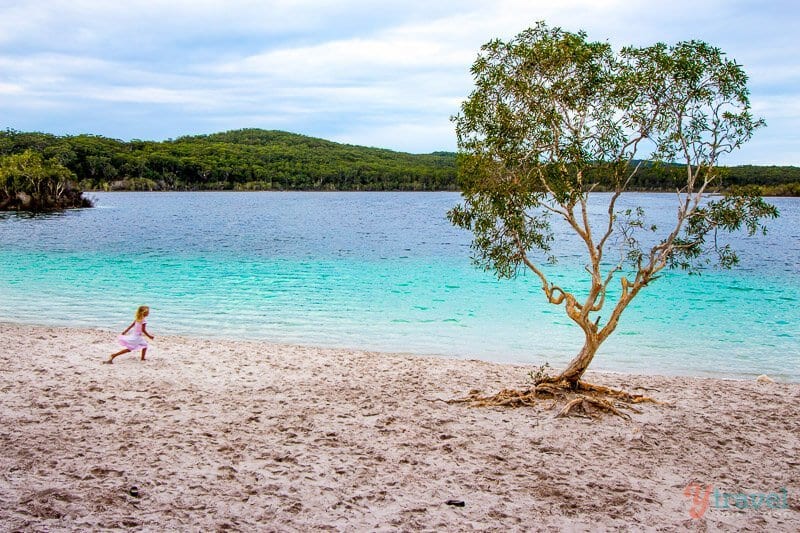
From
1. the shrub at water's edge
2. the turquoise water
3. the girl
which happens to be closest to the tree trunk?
the turquoise water

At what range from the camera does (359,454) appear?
755 centimetres

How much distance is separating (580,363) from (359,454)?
422cm

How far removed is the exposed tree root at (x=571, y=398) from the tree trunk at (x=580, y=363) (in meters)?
0.06

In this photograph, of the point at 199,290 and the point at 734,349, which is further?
the point at 199,290

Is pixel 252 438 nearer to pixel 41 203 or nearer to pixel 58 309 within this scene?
pixel 58 309

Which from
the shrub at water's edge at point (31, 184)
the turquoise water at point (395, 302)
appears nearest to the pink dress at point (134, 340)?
the turquoise water at point (395, 302)

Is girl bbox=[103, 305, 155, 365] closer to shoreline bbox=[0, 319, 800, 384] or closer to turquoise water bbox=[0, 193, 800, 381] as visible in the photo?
shoreline bbox=[0, 319, 800, 384]

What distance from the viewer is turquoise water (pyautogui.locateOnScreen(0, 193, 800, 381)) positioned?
16.5 m

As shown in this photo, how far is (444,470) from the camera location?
23.4 feet

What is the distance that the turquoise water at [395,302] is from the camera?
16469mm

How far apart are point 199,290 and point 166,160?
557ft

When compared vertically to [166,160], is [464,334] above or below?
below

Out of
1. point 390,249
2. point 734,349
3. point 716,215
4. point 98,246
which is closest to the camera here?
point 716,215

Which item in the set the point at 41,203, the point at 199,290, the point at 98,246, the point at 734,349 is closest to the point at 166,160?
the point at 41,203
